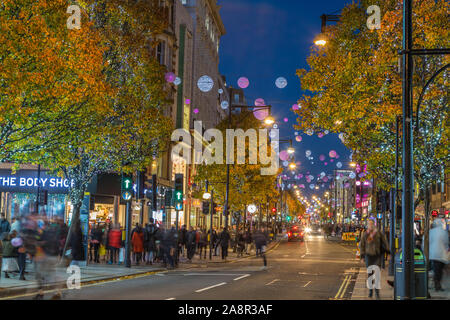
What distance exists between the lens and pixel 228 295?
1606 centimetres

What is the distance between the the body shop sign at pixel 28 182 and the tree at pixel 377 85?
1999 centimetres

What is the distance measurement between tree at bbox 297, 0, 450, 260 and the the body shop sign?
1999 cm

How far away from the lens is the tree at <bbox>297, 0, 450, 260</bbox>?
21.6 metres

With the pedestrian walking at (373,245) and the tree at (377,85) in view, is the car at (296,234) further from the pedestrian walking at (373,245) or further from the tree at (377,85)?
the pedestrian walking at (373,245)

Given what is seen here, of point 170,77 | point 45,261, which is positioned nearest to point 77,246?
point 45,261

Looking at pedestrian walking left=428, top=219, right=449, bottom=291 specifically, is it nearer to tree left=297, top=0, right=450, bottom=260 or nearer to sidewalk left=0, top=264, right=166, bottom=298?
tree left=297, top=0, right=450, bottom=260

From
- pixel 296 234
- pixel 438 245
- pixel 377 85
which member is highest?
pixel 377 85

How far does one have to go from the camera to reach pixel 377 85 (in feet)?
74.3

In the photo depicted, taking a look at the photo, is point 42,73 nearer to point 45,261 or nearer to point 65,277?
point 65,277

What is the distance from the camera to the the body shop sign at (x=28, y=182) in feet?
126

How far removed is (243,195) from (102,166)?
24994 millimetres

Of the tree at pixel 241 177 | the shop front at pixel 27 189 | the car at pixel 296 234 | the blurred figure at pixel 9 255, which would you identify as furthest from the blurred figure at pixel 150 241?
the car at pixel 296 234

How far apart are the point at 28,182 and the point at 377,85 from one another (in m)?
25.0

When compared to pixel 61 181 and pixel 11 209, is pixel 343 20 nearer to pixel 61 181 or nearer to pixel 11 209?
pixel 61 181
